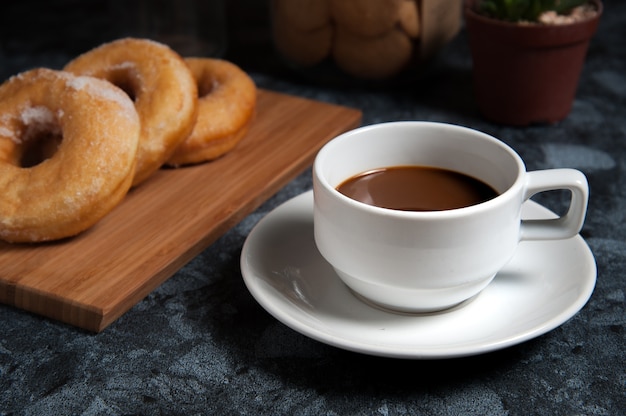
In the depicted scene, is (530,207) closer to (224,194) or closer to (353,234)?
(353,234)

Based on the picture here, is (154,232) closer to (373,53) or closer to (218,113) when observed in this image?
(218,113)

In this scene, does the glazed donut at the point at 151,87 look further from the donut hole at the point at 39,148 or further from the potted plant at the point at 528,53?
the potted plant at the point at 528,53

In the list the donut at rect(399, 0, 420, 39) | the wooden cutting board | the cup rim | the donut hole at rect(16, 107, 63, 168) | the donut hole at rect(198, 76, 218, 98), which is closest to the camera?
the cup rim

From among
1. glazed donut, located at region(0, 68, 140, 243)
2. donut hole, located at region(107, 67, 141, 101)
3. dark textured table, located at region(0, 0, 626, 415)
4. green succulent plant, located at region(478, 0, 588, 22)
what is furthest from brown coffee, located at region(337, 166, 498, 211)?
green succulent plant, located at region(478, 0, 588, 22)

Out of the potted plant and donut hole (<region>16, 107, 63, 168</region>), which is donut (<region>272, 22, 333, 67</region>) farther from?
donut hole (<region>16, 107, 63, 168</region>)

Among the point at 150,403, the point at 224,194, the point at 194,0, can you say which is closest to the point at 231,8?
the point at 194,0

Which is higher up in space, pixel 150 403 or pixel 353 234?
pixel 353 234
